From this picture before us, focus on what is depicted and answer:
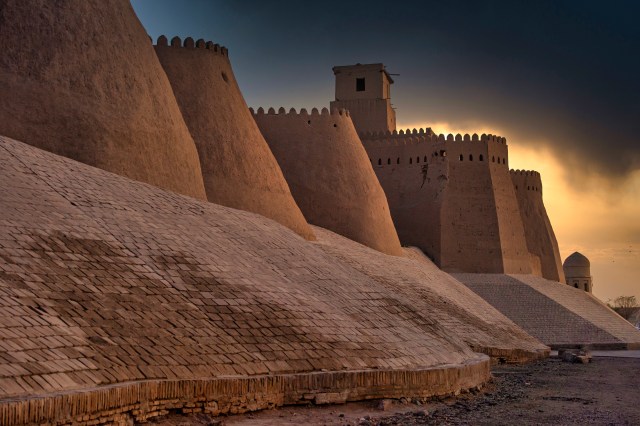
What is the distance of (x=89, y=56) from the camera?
618 inches

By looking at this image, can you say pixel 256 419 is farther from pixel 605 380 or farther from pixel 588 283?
pixel 588 283

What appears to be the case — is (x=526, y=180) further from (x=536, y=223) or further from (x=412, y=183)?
(x=412, y=183)

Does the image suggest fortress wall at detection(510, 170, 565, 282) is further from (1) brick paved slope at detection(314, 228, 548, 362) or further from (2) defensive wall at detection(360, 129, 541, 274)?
(1) brick paved slope at detection(314, 228, 548, 362)

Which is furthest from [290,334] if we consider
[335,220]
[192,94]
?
[335,220]

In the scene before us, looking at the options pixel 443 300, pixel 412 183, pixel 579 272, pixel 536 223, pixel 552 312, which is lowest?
pixel 552 312

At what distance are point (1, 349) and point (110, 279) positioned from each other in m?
2.56

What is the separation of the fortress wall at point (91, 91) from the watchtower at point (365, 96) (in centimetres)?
1913

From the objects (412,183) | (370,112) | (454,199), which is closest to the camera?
(454,199)

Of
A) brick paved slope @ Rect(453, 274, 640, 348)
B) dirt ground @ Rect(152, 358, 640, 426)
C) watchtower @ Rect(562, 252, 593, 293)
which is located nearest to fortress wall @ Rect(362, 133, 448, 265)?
brick paved slope @ Rect(453, 274, 640, 348)

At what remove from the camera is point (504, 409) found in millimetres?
11820

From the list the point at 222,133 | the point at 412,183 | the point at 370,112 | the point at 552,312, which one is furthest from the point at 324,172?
the point at 370,112

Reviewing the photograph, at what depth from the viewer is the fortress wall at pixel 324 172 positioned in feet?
82.8

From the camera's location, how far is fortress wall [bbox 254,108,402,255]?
25.2m

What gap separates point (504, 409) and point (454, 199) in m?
20.5
